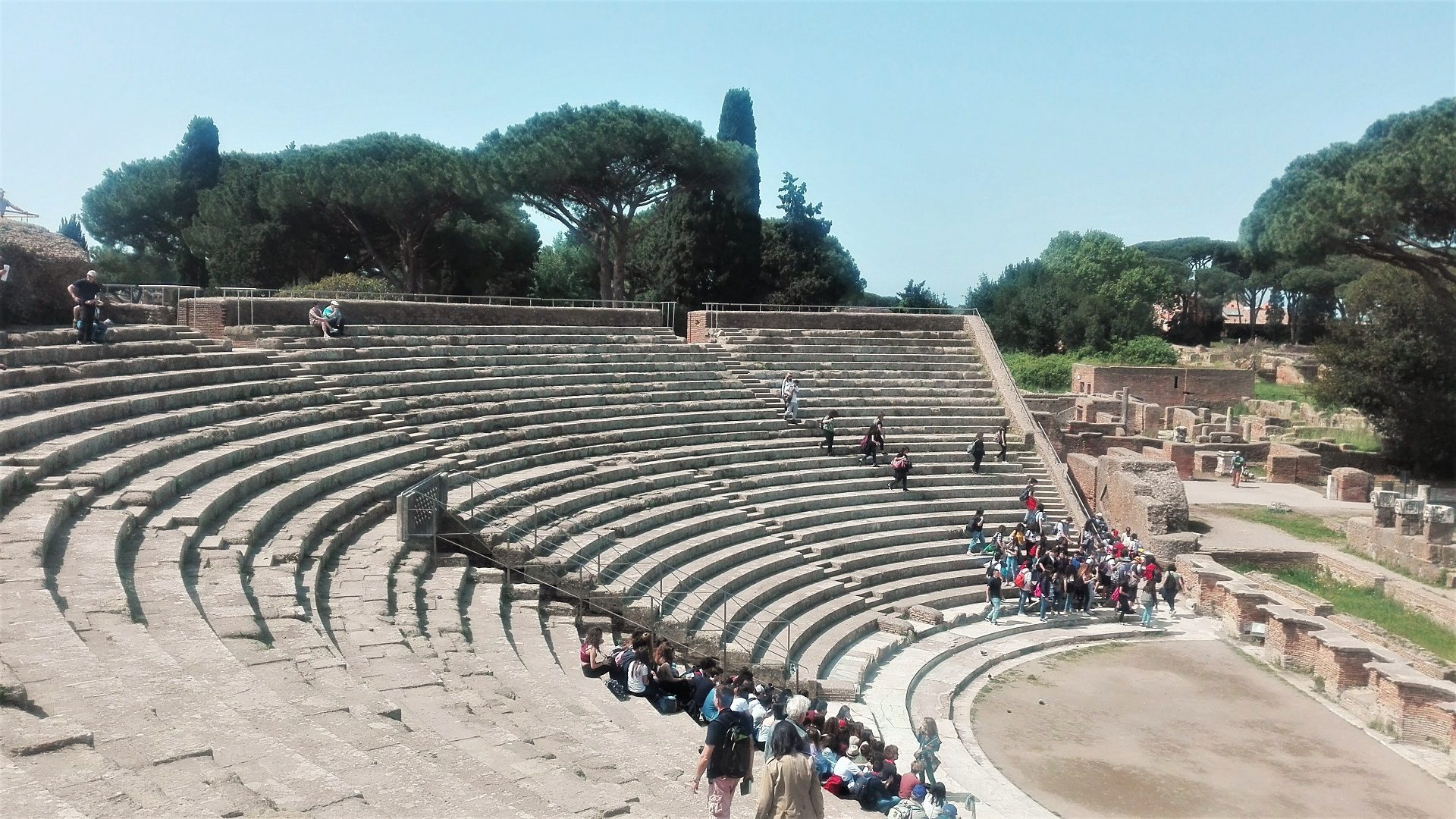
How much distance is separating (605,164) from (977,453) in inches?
575

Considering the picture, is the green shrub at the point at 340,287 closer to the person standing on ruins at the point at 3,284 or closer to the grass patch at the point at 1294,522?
the person standing on ruins at the point at 3,284

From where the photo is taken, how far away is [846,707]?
424 inches

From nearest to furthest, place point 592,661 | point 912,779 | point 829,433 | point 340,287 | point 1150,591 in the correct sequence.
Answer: point 912,779, point 592,661, point 1150,591, point 829,433, point 340,287

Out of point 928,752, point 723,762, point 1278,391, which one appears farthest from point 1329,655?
point 1278,391

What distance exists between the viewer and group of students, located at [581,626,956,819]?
6.48 m

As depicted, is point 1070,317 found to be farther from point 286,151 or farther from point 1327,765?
point 1327,765

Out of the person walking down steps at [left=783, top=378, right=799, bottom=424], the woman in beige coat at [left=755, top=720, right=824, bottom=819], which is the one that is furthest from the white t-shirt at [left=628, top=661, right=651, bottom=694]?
the person walking down steps at [left=783, top=378, right=799, bottom=424]

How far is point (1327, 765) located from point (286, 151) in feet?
111

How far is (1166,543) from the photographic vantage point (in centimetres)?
1831

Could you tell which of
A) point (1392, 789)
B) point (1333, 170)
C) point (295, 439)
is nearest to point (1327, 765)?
point (1392, 789)

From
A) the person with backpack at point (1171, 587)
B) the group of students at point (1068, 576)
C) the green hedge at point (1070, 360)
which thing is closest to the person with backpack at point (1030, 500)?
the group of students at point (1068, 576)

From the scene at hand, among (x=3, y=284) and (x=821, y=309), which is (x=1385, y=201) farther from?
(x=3, y=284)

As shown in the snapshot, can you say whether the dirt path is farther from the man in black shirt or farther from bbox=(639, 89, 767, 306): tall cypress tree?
bbox=(639, 89, 767, 306): tall cypress tree

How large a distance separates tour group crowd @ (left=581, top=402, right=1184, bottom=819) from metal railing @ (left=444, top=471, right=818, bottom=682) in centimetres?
56
